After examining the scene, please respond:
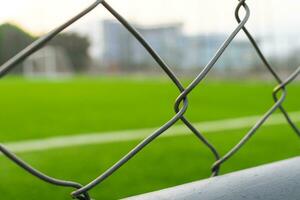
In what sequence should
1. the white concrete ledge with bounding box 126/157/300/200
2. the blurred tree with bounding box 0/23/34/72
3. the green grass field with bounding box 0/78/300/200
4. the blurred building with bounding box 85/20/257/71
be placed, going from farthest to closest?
1. the blurred tree with bounding box 0/23/34/72
2. the blurred building with bounding box 85/20/257/71
3. the green grass field with bounding box 0/78/300/200
4. the white concrete ledge with bounding box 126/157/300/200

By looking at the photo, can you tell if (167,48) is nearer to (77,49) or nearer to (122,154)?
(77,49)

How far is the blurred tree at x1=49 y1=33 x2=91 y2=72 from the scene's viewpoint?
17.6m

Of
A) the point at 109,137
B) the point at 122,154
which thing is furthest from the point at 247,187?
the point at 109,137

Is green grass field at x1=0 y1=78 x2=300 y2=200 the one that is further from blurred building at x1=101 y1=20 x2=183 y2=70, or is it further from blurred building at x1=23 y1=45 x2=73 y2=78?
blurred building at x1=23 y1=45 x2=73 y2=78

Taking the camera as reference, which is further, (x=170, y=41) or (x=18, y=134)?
(x=170, y=41)

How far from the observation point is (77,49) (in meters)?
18.0

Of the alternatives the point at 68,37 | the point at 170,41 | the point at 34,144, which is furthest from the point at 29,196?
the point at 68,37

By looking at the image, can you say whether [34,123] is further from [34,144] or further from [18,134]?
[34,144]

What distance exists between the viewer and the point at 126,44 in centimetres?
1409

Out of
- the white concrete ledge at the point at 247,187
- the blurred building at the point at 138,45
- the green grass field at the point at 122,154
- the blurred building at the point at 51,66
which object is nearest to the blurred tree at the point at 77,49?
the blurred building at the point at 51,66

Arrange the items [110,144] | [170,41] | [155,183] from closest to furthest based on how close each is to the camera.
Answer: [155,183], [110,144], [170,41]

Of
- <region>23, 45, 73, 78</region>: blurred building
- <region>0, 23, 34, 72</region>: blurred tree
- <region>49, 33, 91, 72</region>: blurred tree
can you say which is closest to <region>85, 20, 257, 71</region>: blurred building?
Result: <region>49, 33, 91, 72</region>: blurred tree

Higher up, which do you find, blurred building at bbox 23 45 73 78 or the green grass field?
the green grass field

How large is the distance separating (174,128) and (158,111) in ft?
5.15
